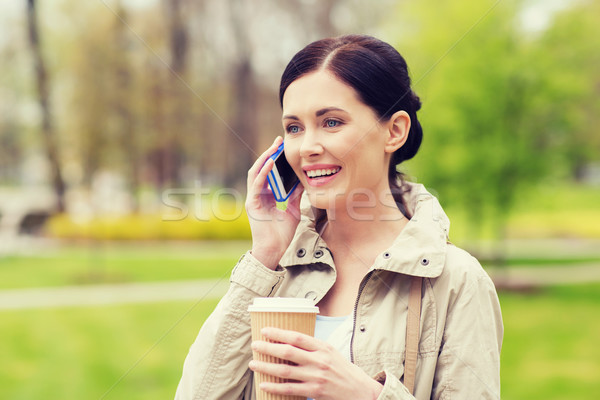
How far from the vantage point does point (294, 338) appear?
5.47ft

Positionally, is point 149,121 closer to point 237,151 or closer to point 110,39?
point 110,39

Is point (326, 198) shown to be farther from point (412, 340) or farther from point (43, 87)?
point (43, 87)

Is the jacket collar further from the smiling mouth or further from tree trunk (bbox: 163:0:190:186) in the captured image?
tree trunk (bbox: 163:0:190:186)

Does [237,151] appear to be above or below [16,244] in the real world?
above

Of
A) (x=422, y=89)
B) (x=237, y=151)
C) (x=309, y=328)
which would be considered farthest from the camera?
(x=237, y=151)

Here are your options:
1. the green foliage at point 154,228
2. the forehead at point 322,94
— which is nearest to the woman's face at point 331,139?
the forehead at point 322,94

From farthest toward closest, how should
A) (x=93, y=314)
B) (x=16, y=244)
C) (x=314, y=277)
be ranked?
(x=16, y=244)
(x=93, y=314)
(x=314, y=277)

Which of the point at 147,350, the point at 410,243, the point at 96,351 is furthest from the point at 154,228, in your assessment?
the point at 410,243

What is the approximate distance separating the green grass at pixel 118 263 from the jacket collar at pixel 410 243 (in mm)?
9269

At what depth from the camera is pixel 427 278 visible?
6.27ft

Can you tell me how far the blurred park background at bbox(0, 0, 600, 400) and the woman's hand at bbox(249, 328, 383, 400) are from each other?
5.36 feet

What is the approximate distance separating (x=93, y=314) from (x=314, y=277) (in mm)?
7684

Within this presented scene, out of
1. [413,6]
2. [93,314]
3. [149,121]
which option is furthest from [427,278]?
[149,121]

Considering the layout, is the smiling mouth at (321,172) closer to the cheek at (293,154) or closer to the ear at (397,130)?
the cheek at (293,154)
